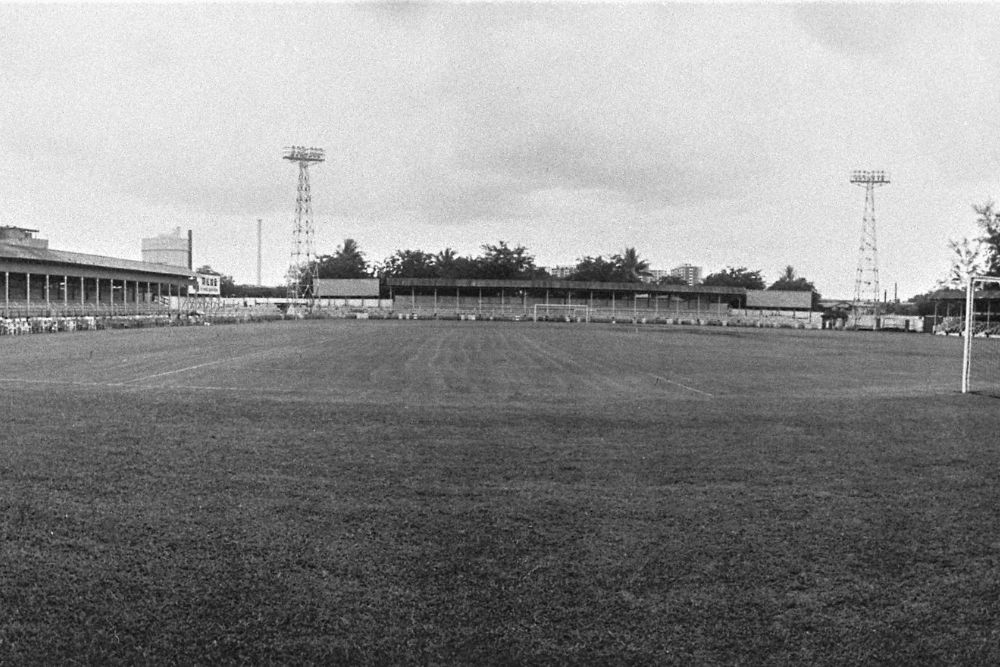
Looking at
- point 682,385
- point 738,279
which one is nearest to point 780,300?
point 738,279

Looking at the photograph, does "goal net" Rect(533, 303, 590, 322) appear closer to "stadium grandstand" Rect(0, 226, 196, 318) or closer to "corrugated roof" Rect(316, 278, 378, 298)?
"corrugated roof" Rect(316, 278, 378, 298)

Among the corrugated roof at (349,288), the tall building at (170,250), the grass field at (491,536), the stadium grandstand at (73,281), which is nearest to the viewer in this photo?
the grass field at (491,536)

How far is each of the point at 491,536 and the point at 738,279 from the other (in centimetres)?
12478

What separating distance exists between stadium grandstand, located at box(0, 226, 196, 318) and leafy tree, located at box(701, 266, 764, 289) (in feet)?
290

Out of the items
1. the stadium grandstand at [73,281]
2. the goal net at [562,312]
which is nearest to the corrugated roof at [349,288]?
the stadium grandstand at [73,281]

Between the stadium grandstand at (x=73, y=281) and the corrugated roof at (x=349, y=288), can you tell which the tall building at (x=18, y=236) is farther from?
the corrugated roof at (x=349, y=288)

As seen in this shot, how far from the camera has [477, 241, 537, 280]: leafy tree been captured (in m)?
105

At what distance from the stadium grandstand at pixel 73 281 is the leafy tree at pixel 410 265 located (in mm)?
38433

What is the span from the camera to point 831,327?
Result: 75.8 m

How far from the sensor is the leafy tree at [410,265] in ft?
364

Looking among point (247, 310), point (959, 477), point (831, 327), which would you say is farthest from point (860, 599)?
point (831, 327)

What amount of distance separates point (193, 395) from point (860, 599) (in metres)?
10.7

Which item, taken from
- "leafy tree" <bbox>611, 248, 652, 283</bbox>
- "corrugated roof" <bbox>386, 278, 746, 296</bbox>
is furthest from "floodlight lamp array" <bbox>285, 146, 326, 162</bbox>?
"leafy tree" <bbox>611, 248, 652, 283</bbox>

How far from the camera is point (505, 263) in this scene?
106500mm
